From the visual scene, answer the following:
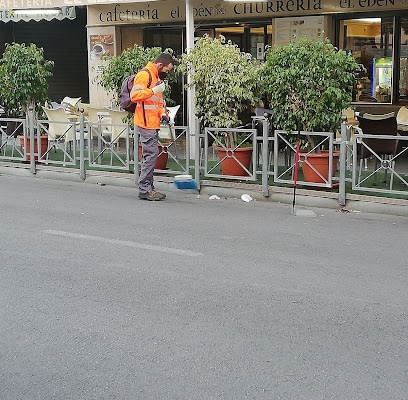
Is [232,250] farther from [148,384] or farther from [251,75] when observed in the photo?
[251,75]

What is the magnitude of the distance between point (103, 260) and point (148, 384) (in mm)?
2846

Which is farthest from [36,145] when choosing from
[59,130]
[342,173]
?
[342,173]

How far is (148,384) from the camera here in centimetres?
436

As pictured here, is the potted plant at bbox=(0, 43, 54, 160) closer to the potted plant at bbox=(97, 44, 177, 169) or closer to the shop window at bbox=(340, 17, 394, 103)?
Answer: the potted plant at bbox=(97, 44, 177, 169)

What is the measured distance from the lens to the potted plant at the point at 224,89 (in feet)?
34.6

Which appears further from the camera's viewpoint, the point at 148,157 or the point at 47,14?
the point at 47,14

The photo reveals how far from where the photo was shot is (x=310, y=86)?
392 inches

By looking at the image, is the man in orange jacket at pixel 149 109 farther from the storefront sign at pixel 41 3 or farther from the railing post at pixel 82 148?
the storefront sign at pixel 41 3

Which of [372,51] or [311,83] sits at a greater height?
[372,51]

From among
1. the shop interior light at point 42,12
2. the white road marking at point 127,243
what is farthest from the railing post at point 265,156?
the shop interior light at point 42,12

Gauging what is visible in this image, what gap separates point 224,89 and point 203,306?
213 inches

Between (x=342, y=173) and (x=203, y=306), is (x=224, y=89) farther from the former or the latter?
(x=203, y=306)

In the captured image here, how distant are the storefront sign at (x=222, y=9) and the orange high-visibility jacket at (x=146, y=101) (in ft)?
19.0

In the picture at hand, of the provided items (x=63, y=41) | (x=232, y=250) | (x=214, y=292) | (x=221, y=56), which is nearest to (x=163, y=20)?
(x=63, y=41)
